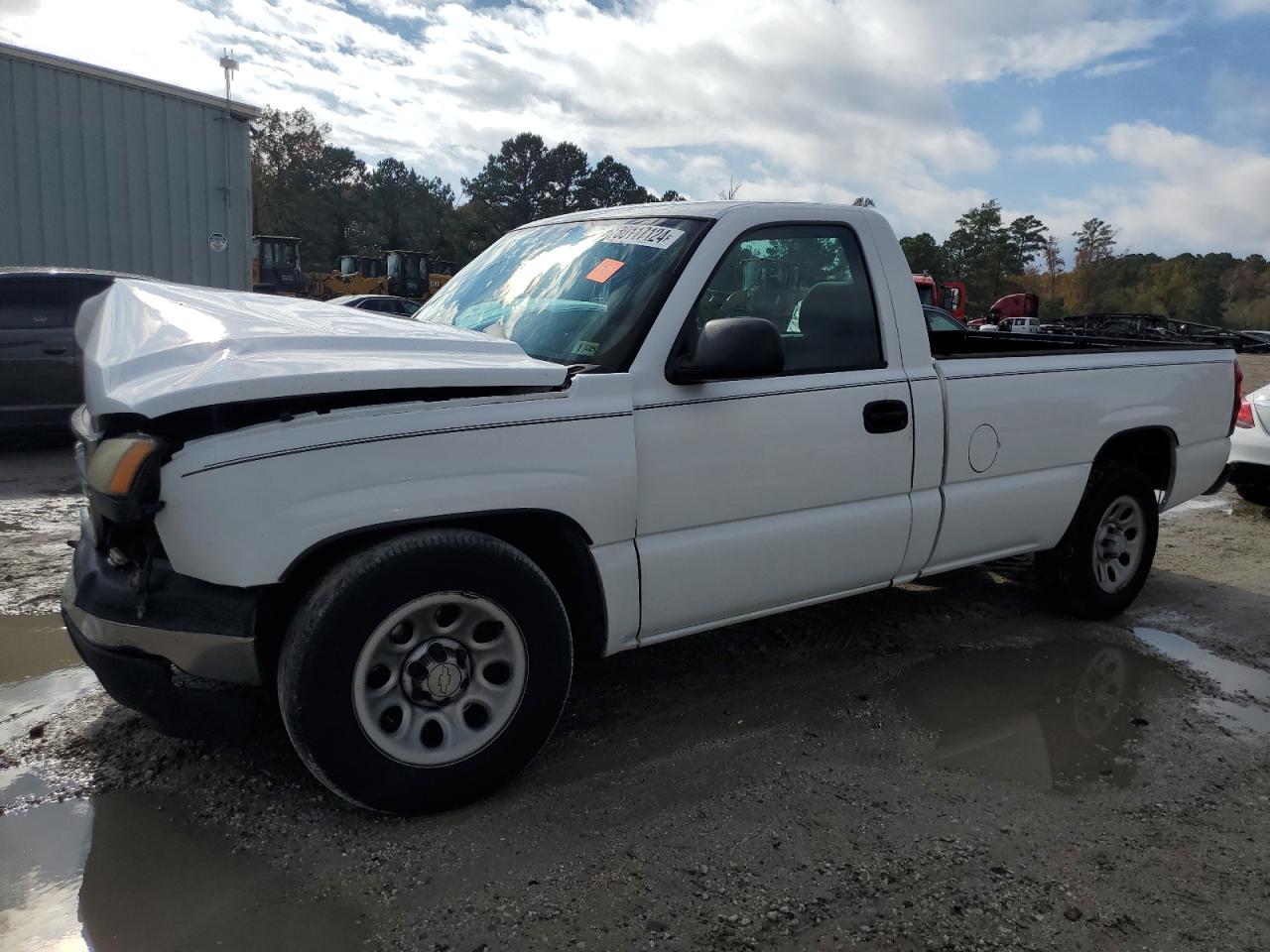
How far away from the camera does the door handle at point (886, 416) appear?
11.7ft

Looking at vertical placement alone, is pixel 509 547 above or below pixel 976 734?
above

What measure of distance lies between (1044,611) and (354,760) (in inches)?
146

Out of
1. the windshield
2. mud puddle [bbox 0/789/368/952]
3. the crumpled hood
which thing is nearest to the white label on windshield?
the windshield

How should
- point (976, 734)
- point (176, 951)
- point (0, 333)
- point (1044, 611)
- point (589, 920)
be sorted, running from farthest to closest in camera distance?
1. point (0, 333)
2. point (1044, 611)
3. point (976, 734)
4. point (589, 920)
5. point (176, 951)

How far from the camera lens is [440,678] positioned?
272 centimetres

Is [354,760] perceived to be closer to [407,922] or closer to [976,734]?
[407,922]

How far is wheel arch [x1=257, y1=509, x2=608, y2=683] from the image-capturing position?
261cm

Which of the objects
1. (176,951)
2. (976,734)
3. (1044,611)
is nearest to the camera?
(176,951)

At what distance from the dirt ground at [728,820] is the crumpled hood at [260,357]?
1203 mm

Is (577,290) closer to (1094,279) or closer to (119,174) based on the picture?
(119,174)

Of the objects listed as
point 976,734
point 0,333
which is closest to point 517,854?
point 976,734

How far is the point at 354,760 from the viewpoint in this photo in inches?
103

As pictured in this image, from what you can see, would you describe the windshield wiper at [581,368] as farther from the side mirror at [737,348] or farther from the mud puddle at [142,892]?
the mud puddle at [142,892]

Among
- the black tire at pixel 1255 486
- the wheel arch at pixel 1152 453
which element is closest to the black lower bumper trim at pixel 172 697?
the wheel arch at pixel 1152 453
